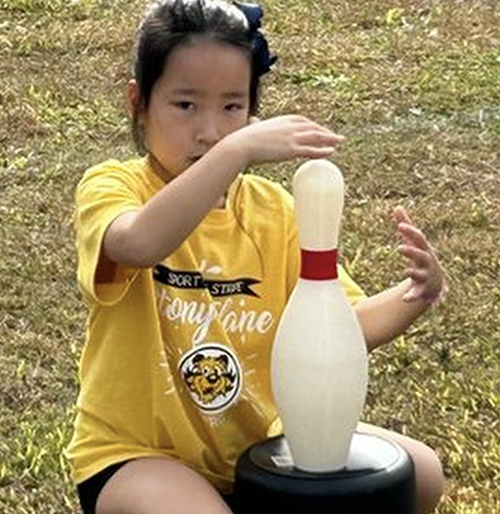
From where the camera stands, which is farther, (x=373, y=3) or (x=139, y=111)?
(x=373, y=3)

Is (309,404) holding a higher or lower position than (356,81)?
higher

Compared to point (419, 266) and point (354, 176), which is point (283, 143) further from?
point (354, 176)

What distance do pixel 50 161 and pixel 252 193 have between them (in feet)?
10.9

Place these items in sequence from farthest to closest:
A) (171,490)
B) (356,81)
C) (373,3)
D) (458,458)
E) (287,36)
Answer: (373,3) → (287,36) → (356,81) → (458,458) → (171,490)

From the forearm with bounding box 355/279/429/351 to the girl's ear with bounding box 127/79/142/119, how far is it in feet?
1.76

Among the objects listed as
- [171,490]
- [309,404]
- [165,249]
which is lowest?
[171,490]

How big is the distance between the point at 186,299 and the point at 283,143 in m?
0.44

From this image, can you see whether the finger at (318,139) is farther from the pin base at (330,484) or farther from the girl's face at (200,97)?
the pin base at (330,484)

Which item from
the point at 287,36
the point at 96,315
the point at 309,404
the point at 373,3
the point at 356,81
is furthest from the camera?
the point at 373,3

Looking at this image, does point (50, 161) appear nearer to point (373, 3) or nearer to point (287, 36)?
point (287, 36)

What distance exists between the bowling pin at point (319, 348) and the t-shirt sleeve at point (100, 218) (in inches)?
13.1

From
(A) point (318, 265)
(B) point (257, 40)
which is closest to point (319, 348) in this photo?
(A) point (318, 265)

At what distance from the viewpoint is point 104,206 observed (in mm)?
2689

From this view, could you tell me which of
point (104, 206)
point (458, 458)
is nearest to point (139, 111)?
point (104, 206)
